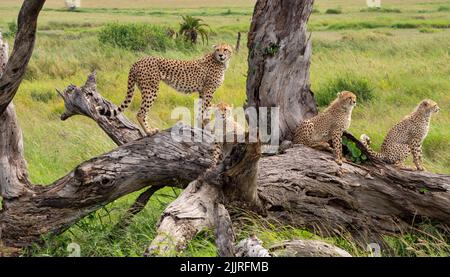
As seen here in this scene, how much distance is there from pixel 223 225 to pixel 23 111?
689 centimetres

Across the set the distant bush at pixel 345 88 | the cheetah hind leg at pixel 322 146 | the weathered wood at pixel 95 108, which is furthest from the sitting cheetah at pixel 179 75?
the distant bush at pixel 345 88

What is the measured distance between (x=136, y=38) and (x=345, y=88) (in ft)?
22.1

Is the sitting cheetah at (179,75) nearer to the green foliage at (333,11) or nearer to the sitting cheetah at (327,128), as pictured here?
the sitting cheetah at (327,128)

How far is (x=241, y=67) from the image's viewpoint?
1480 centimetres

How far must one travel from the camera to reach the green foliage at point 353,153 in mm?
6414

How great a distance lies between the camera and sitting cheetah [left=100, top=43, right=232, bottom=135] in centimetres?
762

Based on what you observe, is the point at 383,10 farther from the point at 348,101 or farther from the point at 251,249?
the point at 251,249

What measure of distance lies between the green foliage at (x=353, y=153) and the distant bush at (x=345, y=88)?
207 inches

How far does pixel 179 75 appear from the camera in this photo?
26.0 feet

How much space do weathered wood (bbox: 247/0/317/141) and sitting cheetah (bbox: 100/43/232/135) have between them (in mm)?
938

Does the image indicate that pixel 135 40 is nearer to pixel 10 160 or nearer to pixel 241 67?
pixel 241 67
